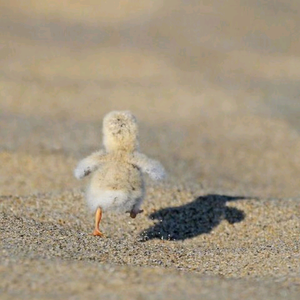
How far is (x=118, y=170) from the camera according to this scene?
551 centimetres

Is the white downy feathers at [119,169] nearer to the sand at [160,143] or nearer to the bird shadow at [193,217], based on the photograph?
the sand at [160,143]

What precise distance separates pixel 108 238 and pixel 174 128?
5.38m

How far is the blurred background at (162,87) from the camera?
9180 mm

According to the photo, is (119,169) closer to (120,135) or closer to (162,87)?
(120,135)

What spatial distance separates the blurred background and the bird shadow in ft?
3.53

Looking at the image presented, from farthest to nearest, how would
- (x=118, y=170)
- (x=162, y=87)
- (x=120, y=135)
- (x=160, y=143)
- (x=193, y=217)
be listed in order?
(x=162, y=87) < (x=160, y=143) < (x=193, y=217) < (x=120, y=135) < (x=118, y=170)

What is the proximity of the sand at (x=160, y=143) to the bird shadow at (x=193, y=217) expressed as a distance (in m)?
0.02

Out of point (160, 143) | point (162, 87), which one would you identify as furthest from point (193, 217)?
point (162, 87)

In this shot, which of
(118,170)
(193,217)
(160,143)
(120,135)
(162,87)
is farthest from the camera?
(162,87)

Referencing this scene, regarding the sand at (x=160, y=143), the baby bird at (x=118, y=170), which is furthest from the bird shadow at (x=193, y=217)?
the baby bird at (x=118, y=170)

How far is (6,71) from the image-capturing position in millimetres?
13797

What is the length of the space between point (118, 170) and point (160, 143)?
4513 millimetres

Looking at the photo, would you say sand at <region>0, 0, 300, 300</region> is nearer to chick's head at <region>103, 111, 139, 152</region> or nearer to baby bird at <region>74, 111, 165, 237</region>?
baby bird at <region>74, 111, 165, 237</region>

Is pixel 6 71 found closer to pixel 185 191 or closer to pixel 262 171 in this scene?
pixel 262 171
